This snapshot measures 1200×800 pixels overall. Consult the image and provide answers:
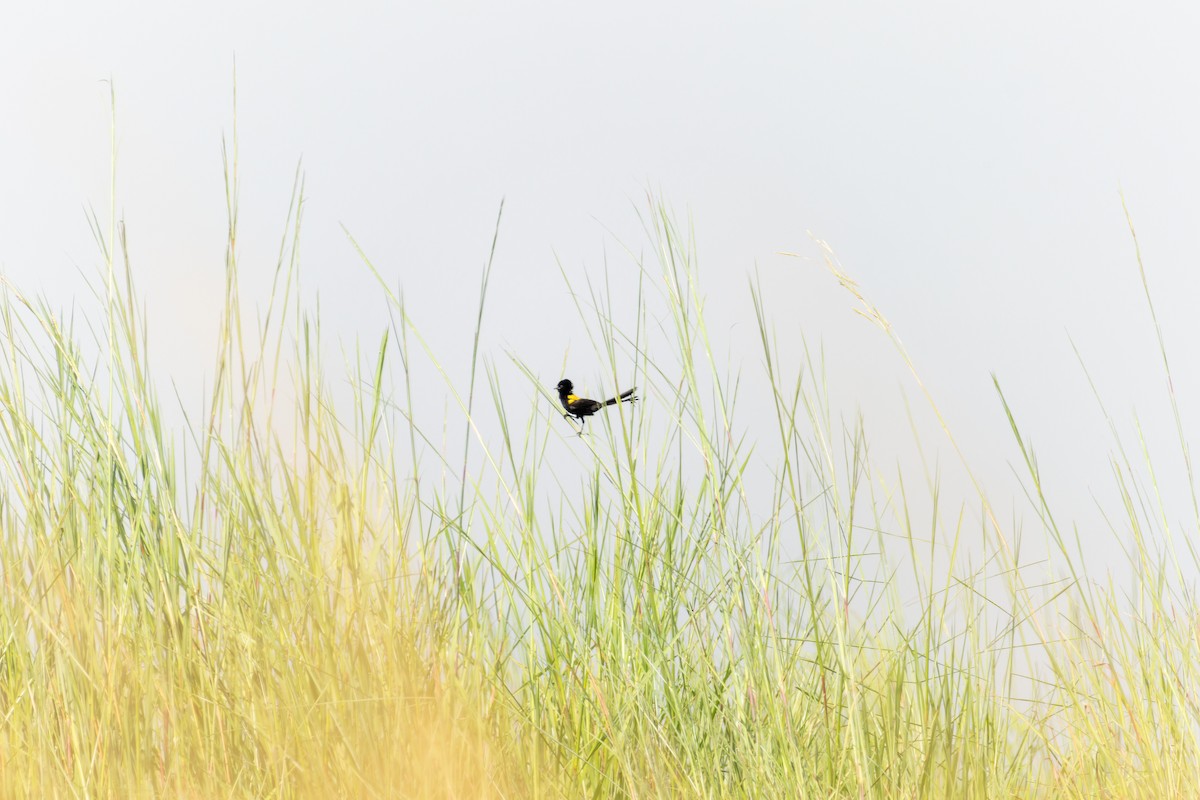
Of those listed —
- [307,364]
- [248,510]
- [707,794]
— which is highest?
[307,364]

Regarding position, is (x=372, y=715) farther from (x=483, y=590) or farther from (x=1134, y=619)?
(x=1134, y=619)

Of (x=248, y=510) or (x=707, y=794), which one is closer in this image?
(x=707, y=794)

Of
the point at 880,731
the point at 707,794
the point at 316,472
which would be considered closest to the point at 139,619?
the point at 316,472

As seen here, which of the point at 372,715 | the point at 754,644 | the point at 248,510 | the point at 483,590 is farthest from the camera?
the point at 483,590

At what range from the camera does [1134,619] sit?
201 centimetres

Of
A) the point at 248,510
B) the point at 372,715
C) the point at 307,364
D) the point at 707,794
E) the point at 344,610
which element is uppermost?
the point at 307,364

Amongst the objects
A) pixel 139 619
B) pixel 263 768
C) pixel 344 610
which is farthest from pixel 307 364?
pixel 263 768

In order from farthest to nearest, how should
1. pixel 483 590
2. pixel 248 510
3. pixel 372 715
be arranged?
pixel 483 590 → pixel 248 510 → pixel 372 715

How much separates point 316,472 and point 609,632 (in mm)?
606

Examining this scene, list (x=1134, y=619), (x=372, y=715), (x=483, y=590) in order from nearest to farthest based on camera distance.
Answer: (x=372, y=715), (x=483, y=590), (x=1134, y=619)

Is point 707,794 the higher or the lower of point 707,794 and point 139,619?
the lower

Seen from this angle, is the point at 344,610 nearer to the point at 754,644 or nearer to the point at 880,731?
the point at 754,644

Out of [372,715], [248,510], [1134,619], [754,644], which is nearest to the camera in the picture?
[372,715]

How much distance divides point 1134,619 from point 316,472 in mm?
1677
